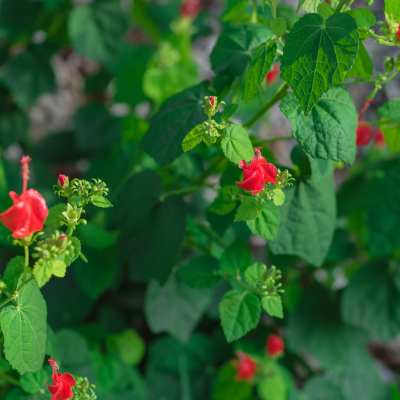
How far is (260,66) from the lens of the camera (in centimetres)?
64

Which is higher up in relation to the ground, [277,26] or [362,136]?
[277,26]

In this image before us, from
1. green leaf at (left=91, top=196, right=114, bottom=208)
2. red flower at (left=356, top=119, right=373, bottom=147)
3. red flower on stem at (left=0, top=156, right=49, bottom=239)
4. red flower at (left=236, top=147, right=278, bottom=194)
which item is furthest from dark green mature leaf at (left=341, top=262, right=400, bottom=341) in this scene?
red flower on stem at (left=0, top=156, right=49, bottom=239)

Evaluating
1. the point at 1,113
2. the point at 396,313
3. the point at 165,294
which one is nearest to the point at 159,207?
the point at 165,294

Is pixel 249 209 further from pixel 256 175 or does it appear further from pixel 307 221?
pixel 307 221

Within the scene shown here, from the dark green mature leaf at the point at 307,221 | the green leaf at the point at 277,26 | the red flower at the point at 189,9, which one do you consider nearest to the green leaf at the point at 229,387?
the dark green mature leaf at the point at 307,221

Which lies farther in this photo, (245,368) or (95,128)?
(95,128)

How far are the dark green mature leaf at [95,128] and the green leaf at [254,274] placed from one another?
114cm

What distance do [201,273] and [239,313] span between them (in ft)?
0.44

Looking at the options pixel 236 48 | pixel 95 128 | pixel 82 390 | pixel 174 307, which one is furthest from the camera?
pixel 95 128

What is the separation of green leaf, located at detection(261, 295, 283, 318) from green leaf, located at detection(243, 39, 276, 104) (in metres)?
0.34

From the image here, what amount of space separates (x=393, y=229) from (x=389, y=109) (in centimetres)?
53

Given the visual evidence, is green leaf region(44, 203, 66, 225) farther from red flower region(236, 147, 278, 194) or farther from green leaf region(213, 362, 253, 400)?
green leaf region(213, 362, 253, 400)

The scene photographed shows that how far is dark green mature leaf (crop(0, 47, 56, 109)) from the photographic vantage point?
154 cm

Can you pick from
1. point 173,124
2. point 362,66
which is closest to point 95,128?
point 173,124
